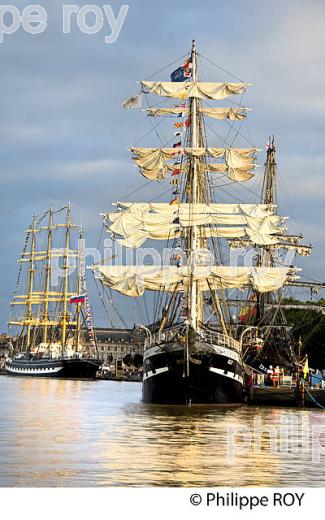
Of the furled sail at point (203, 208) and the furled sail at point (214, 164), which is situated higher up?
the furled sail at point (214, 164)

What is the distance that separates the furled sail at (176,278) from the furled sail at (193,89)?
38.9 feet

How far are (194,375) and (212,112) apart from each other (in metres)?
23.3

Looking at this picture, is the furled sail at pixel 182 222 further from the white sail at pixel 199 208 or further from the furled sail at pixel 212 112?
the furled sail at pixel 212 112

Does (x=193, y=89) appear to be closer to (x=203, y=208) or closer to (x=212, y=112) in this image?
(x=212, y=112)

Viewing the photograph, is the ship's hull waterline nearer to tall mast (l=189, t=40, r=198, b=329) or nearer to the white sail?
tall mast (l=189, t=40, r=198, b=329)

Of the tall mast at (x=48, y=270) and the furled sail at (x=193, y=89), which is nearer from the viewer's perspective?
the furled sail at (x=193, y=89)

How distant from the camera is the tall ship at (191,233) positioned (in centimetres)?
5644

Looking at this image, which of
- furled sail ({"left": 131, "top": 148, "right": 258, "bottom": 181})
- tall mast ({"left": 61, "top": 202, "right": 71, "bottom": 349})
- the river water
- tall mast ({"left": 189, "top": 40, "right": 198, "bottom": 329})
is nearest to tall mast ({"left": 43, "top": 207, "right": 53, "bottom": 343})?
tall mast ({"left": 61, "top": 202, "right": 71, "bottom": 349})

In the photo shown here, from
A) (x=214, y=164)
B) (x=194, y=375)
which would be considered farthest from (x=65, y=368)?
(x=194, y=375)

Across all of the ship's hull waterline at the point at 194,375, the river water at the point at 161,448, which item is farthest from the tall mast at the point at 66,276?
the river water at the point at 161,448

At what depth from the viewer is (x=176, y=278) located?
6212cm

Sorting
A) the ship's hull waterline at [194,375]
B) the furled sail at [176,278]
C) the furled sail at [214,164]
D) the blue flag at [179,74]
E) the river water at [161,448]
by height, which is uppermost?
the blue flag at [179,74]
